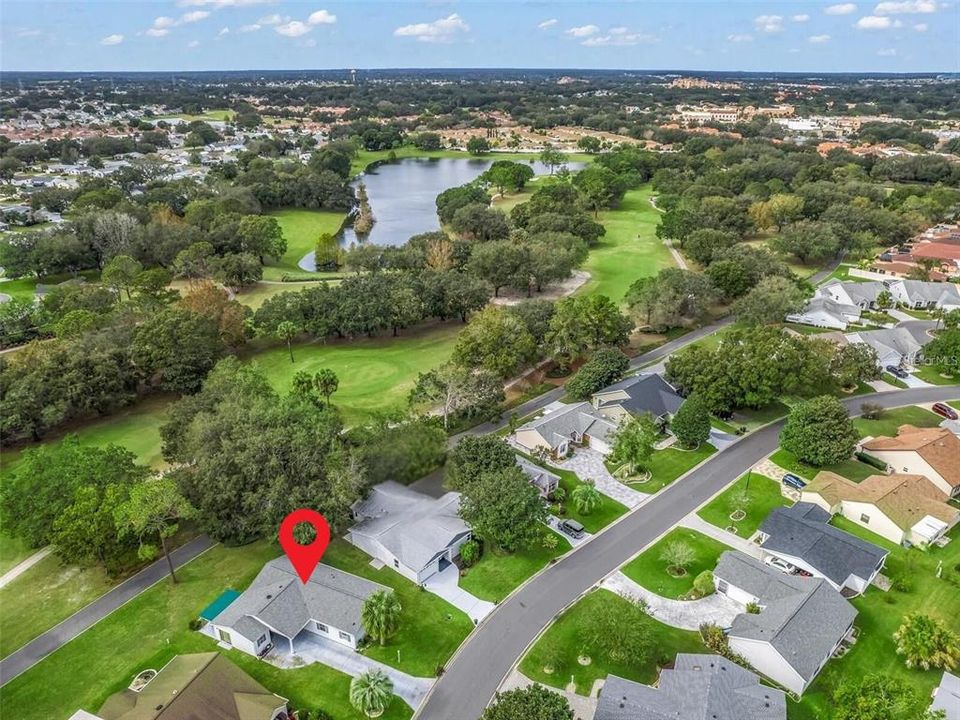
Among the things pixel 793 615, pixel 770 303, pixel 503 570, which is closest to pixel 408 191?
pixel 770 303

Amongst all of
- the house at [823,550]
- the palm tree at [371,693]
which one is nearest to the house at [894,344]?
the house at [823,550]

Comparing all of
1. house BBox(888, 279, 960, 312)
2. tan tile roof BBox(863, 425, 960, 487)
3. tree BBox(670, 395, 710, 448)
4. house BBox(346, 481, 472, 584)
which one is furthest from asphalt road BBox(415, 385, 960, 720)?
house BBox(888, 279, 960, 312)

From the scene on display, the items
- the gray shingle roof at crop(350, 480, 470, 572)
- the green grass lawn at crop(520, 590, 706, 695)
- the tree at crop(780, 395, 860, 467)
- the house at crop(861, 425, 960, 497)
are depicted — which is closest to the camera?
the green grass lawn at crop(520, 590, 706, 695)

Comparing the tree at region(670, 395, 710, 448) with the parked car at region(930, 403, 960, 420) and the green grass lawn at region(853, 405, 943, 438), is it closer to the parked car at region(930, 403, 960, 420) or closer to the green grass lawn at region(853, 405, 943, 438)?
the green grass lawn at region(853, 405, 943, 438)

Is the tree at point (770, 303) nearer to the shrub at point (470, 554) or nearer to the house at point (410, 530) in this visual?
the house at point (410, 530)

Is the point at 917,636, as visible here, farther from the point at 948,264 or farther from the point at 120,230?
the point at 120,230
